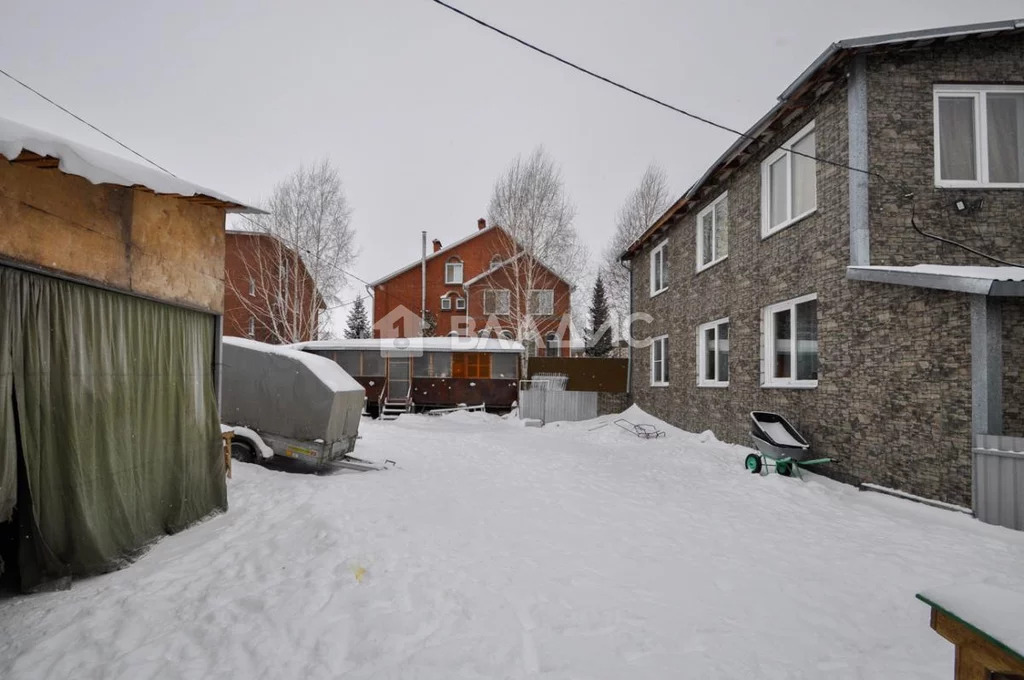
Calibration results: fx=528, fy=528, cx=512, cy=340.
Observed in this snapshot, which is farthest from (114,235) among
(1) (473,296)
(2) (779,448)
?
(1) (473,296)

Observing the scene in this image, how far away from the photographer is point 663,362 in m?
14.5

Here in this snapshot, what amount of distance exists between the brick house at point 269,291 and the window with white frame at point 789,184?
60.4 feet

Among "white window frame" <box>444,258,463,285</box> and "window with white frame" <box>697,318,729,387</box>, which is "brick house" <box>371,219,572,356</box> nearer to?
"white window frame" <box>444,258,463,285</box>

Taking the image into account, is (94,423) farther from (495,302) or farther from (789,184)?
(495,302)

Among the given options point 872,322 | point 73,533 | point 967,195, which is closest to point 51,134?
point 73,533

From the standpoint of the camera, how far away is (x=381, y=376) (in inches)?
755

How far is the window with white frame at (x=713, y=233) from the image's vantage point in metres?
11.2

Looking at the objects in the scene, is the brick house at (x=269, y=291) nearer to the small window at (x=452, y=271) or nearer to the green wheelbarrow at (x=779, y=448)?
the small window at (x=452, y=271)

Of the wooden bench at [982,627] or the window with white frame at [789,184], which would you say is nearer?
the wooden bench at [982,627]

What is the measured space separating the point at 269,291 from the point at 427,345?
31.6ft

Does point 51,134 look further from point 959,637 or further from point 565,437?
point 565,437

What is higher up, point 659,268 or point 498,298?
point 498,298

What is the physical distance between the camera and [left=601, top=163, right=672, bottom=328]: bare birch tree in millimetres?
29109

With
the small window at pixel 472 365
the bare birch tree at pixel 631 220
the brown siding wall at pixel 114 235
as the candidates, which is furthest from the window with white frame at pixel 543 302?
the brown siding wall at pixel 114 235
